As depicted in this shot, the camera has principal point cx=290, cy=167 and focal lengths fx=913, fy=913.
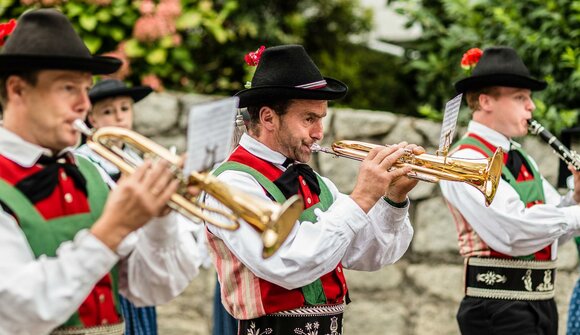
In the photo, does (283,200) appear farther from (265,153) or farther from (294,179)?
(265,153)

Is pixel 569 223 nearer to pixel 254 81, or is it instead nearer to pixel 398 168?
pixel 398 168

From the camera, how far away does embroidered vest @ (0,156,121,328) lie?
9.05ft

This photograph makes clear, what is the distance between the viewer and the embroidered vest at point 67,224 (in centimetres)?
276

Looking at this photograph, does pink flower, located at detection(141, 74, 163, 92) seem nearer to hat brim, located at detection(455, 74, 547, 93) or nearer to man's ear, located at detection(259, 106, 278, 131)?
hat brim, located at detection(455, 74, 547, 93)

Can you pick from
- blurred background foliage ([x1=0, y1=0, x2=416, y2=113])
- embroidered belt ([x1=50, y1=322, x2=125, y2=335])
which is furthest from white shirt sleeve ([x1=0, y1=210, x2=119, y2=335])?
blurred background foliage ([x1=0, y1=0, x2=416, y2=113])

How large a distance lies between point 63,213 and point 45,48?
0.52m

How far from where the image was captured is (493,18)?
23.8ft

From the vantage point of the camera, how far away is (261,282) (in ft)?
12.0

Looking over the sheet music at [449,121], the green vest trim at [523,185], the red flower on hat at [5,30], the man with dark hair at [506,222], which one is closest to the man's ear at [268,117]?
the sheet music at [449,121]

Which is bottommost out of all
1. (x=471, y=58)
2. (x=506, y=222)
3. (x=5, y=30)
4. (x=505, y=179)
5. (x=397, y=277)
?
(x=397, y=277)

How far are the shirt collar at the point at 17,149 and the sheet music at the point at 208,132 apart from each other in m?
0.59

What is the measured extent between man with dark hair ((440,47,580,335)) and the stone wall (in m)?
1.58

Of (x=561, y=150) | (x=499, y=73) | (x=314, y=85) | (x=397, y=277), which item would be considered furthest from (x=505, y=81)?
(x=397, y=277)

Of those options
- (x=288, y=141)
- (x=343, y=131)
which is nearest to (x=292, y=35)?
(x=343, y=131)
